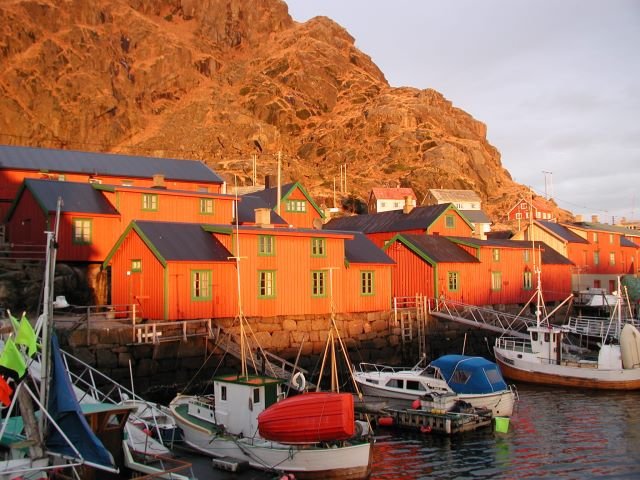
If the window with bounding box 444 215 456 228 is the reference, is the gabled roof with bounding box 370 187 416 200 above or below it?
above

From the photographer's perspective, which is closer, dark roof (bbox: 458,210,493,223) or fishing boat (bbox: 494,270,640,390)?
fishing boat (bbox: 494,270,640,390)

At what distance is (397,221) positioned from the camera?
195ft

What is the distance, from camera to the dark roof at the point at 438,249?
156 feet

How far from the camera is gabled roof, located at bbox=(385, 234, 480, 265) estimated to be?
155 feet

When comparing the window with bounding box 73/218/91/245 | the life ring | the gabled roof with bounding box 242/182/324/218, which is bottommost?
the life ring

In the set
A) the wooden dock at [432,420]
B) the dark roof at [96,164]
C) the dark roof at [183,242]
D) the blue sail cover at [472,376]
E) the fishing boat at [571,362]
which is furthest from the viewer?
the dark roof at [96,164]

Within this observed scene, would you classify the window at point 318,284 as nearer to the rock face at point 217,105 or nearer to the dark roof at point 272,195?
the dark roof at point 272,195

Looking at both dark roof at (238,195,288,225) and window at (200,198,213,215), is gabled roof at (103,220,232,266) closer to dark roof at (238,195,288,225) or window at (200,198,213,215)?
window at (200,198,213,215)

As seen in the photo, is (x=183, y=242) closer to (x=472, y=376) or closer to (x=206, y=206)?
(x=206, y=206)

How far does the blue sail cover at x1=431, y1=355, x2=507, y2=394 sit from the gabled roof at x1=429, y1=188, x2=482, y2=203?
74.2 metres

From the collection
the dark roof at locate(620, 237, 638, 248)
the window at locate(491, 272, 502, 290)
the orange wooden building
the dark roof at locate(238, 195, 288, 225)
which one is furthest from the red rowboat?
the dark roof at locate(620, 237, 638, 248)

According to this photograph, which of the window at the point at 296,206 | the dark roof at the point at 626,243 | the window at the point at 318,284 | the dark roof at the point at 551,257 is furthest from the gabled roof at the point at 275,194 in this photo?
the dark roof at the point at 626,243

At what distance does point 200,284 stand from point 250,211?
18455 mm

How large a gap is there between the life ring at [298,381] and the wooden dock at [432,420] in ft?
9.42
